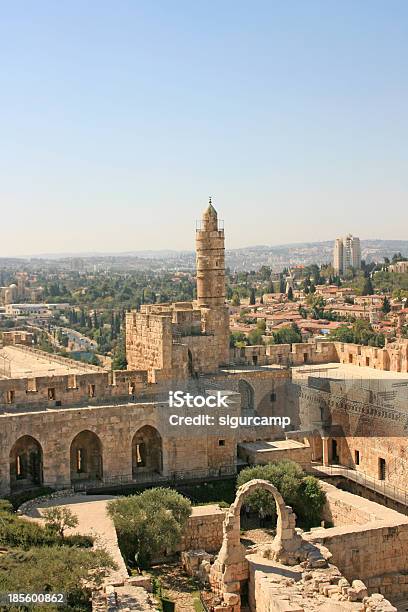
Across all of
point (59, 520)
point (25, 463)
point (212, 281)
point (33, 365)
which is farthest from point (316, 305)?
point (59, 520)

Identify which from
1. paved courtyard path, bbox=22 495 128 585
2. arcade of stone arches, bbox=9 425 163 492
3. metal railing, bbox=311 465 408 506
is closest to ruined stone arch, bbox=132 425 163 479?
arcade of stone arches, bbox=9 425 163 492

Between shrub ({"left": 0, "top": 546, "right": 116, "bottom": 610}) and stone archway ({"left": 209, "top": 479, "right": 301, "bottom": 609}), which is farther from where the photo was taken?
stone archway ({"left": 209, "top": 479, "right": 301, "bottom": 609})

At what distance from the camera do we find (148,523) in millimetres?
17203

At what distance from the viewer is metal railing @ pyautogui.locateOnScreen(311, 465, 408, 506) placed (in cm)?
2059

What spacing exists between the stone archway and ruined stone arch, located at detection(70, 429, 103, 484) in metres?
5.77

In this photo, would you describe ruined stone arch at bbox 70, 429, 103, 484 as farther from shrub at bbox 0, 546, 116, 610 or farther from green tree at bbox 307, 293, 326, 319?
green tree at bbox 307, 293, 326, 319

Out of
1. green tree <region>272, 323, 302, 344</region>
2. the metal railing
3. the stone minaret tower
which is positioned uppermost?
the stone minaret tower

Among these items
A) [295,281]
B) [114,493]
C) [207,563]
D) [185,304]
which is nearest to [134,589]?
[207,563]

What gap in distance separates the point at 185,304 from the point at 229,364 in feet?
8.66

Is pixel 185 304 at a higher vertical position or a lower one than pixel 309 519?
higher

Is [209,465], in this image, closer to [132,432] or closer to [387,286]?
[132,432]

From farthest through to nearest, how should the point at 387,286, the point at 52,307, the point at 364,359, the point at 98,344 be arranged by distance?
the point at 52,307 → the point at 387,286 → the point at 98,344 → the point at 364,359

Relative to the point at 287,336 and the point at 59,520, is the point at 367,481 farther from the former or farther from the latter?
the point at 287,336

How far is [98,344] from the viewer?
9056 centimetres
